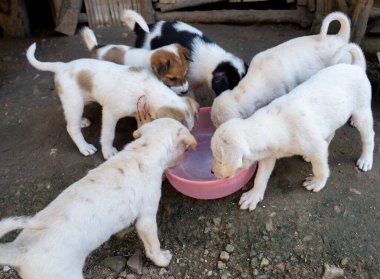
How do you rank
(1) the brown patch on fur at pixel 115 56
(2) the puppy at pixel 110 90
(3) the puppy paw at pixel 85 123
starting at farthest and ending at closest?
(3) the puppy paw at pixel 85 123 < (1) the brown patch on fur at pixel 115 56 < (2) the puppy at pixel 110 90

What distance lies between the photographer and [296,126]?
11.7ft

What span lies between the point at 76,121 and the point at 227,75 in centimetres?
172

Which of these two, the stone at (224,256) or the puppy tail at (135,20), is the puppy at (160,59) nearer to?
the puppy tail at (135,20)

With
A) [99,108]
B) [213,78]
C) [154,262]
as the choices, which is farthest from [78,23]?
[154,262]

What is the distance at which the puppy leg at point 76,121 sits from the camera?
4.40 m

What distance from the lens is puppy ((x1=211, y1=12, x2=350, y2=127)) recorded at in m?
4.18

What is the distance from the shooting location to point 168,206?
163 inches

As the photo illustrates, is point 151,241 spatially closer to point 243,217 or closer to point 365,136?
point 243,217

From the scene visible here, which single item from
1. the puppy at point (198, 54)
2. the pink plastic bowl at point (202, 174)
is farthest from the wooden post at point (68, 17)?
the pink plastic bowl at point (202, 174)

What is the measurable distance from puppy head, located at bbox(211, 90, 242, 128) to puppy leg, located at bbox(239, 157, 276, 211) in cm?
54

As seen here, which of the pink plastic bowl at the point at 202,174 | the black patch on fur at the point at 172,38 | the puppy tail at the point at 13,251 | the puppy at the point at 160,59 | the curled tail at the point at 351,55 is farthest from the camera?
the black patch on fur at the point at 172,38

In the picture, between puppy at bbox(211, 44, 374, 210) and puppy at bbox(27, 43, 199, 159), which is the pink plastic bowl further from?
puppy at bbox(27, 43, 199, 159)

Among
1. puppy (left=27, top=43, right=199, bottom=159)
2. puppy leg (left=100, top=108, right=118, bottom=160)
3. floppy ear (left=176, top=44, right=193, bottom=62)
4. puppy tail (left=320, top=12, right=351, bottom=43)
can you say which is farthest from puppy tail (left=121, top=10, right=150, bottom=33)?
puppy tail (left=320, top=12, right=351, bottom=43)

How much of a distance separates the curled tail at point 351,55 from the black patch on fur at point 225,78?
1.03 metres
